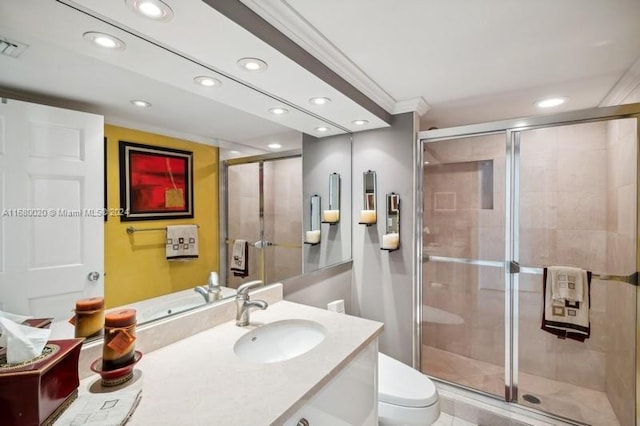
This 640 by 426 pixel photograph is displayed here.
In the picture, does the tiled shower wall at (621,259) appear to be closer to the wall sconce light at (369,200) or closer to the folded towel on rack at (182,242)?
the wall sconce light at (369,200)

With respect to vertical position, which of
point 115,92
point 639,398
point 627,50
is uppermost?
point 627,50

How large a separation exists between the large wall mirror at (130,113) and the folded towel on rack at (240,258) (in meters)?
0.07

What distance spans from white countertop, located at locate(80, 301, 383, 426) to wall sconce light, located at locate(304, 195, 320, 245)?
918 mm

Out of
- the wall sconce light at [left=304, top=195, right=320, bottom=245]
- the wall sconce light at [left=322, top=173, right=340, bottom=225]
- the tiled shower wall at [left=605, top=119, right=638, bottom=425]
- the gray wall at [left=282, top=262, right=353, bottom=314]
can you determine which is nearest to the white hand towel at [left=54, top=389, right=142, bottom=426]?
the gray wall at [left=282, top=262, right=353, bottom=314]

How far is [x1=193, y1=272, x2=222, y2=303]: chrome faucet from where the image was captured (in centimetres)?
138

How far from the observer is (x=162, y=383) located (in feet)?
2.95

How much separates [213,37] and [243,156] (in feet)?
1.90

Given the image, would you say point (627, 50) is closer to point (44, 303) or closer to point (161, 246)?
point (161, 246)

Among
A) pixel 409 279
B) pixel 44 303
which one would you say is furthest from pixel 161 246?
pixel 409 279

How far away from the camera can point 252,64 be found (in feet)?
4.26

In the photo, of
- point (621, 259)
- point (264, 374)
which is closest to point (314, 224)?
point (264, 374)

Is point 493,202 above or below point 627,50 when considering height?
→ below

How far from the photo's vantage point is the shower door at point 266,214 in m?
1.51

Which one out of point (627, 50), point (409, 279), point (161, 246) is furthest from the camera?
point (409, 279)
